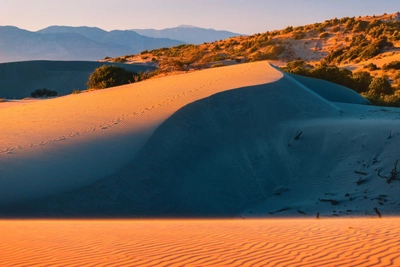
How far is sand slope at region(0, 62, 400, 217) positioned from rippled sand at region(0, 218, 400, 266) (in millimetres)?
2197

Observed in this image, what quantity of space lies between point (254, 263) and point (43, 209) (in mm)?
5318

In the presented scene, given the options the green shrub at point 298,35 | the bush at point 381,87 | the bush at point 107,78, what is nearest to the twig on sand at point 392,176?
the bush at point 381,87

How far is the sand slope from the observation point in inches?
364

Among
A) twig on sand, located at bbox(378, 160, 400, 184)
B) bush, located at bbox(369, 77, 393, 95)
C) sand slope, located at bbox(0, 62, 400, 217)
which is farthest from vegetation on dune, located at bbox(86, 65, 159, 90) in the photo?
twig on sand, located at bbox(378, 160, 400, 184)

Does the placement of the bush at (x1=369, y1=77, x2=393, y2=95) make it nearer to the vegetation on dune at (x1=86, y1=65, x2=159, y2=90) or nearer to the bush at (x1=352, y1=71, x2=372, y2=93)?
the bush at (x1=352, y1=71, x2=372, y2=93)

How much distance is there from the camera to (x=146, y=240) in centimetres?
568

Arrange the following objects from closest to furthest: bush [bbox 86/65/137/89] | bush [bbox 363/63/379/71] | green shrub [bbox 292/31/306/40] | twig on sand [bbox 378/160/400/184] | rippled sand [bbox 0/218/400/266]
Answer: rippled sand [bbox 0/218/400/266], twig on sand [bbox 378/160/400/184], bush [bbox 86/65/137/89], bush [bbox 363/63/379/71], green shrub [bbox 292/31/306/40]

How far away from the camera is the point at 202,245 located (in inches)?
211

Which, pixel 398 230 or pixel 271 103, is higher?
pixel 271 103

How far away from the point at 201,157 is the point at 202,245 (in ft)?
20.4

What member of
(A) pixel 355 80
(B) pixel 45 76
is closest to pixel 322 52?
(A) pixel 355 80

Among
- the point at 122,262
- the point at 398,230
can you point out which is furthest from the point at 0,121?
the point at 398,230

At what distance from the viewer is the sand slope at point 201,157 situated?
30.3 feet

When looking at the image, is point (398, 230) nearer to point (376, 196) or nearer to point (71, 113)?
point (376, 196)
